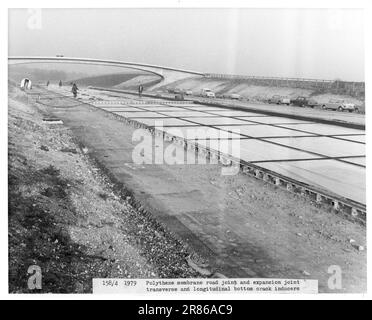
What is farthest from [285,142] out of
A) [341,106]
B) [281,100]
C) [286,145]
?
[281,100]

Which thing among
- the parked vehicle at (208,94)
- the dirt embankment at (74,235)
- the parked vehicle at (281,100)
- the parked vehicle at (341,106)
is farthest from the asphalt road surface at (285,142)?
the parked vehicle at (208,94)

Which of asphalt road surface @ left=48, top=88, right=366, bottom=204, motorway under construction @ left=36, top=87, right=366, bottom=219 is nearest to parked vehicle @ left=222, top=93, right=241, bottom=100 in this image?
asphalt road surface @ left=48, top=88, right=366, bottom=204

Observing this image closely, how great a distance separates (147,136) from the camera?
19766 millimetres

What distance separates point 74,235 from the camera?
8086 mm

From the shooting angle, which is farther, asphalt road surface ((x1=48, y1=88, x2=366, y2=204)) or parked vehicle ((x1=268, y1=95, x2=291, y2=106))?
parked vehicle ((x1=268, y1=95, x2=291, y2=106))

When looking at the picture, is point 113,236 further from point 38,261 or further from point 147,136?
point 147,136

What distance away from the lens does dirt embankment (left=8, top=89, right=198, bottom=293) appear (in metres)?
7.32

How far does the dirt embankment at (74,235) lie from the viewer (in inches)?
288

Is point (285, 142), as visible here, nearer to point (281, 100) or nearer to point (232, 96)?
point (281, 100)

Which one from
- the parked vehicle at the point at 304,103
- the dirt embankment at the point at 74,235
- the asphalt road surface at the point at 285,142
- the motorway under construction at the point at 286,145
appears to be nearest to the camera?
the dirt embankment at the point at 74,235

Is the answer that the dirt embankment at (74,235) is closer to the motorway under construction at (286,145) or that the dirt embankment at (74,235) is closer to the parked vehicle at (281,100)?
the motorway under construction at (286,145)

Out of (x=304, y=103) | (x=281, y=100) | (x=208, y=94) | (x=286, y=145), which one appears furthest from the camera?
(x=208, y=94)

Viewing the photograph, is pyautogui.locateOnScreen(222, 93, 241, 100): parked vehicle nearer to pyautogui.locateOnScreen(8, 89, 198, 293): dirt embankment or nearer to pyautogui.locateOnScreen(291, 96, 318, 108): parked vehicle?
pyautogui.locateOnScreen(291, 96, 318, 108): parked vehicle
